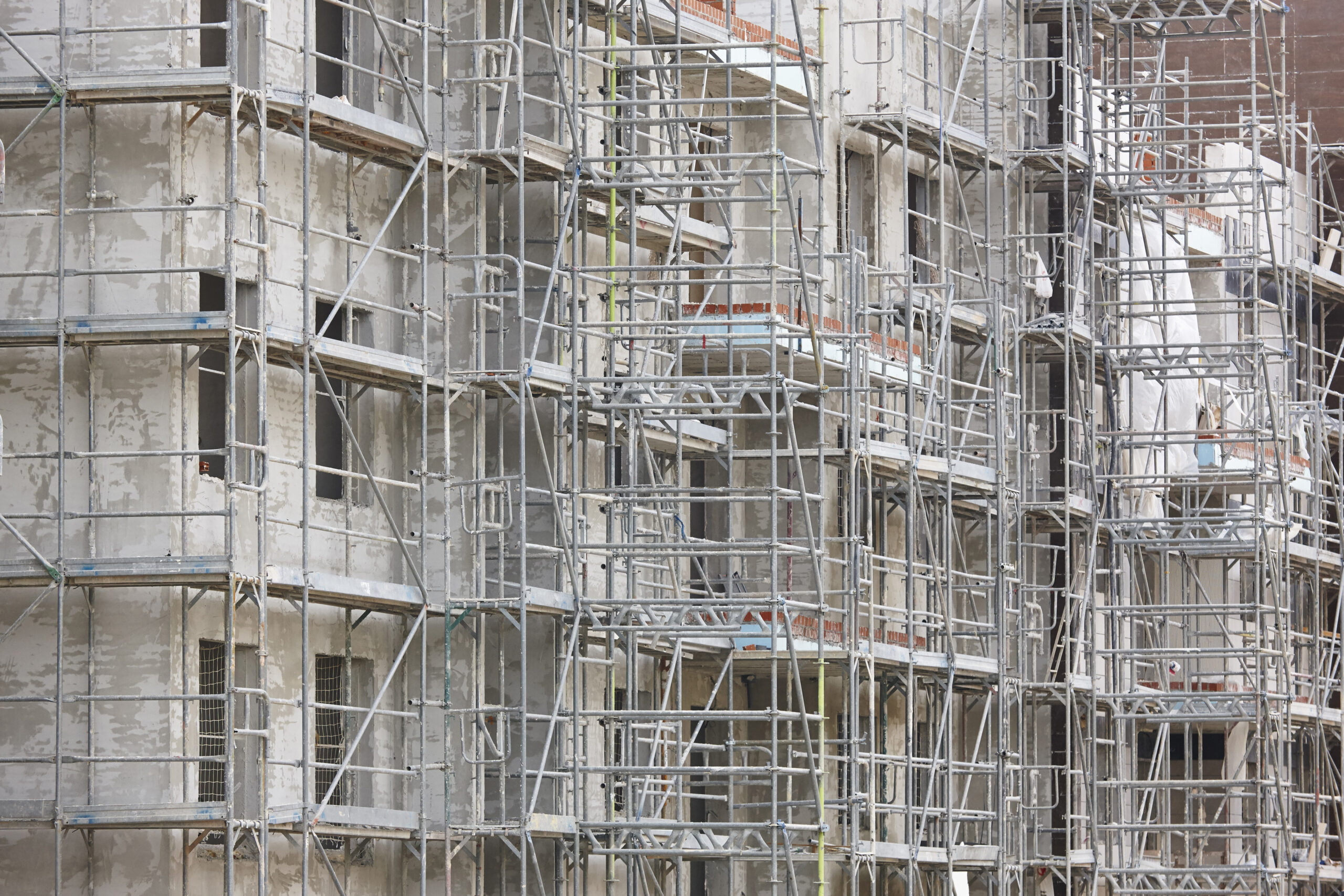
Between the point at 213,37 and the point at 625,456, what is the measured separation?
755 centimetres

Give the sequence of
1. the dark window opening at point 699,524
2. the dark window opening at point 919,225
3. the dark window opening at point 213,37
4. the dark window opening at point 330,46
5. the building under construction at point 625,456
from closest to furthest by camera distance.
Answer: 1. the building under construction at point 625,456
2. the dark window opening at point 213,37
3. the dark window opening at point 330,46
4. the dark window opening at point 699,524
5. the dark window opening at point 919,225

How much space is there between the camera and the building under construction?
27.4 m

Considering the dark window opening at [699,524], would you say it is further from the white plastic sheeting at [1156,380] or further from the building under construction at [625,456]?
the white plastic sheeting at [1156,380]

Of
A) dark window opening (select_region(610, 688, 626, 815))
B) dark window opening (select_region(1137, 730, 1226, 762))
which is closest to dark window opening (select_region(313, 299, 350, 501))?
dark window opening (select_region(610, 688, 626, 815))

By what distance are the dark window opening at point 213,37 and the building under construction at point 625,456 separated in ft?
0.16

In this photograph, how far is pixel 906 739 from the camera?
37562mm

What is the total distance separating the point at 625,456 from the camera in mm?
34188

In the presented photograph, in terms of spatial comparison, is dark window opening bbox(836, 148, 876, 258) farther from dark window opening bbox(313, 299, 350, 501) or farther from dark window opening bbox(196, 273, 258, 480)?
dark window opening bbox(196, 273, 258, 480)

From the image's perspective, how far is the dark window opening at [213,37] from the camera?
28859 mm

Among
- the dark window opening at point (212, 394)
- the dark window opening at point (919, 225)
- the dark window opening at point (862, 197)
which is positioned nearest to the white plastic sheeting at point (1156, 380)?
the dark window opening at point (919, 225)

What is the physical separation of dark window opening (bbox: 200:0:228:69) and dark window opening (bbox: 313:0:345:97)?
1.51m

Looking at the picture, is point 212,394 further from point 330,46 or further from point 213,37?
point 330,46

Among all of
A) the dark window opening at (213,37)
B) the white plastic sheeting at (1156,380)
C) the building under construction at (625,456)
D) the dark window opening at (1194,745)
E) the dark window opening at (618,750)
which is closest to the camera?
the building under construction at (625,456)

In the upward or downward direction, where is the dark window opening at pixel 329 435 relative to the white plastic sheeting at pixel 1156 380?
downward
